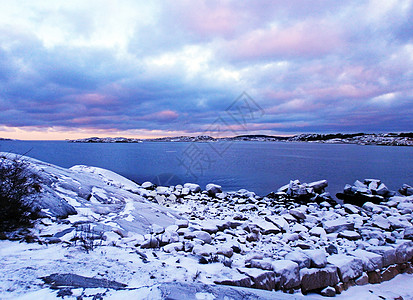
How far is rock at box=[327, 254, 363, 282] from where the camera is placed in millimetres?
5574

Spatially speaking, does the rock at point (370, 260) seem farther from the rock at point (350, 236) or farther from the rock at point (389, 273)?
the rock at point (350, 236)

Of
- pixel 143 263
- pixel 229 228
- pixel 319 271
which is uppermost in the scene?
pixel 143 263

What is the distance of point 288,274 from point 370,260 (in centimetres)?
286

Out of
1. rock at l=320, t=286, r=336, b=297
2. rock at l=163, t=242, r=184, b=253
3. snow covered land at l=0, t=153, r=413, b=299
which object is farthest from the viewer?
rock at l=163, t=242, r=184, b=253

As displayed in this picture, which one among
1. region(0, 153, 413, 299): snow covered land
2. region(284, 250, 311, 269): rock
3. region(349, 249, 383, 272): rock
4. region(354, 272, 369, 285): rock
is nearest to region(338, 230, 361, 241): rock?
region(0, 153, 413, 299): snow covered land

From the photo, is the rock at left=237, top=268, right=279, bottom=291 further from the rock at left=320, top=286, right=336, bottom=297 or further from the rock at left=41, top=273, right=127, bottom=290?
the rock at left=41, top=273, right=127, bottom=290

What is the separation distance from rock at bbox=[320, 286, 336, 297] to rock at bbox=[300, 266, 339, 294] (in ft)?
0.34

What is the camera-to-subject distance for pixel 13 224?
5.80 m

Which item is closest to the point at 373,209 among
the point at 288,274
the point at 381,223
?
the point at 381,223

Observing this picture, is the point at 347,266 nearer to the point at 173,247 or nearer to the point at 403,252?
the point at 403,252

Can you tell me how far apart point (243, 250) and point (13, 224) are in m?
6.28

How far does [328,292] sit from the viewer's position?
202 inches

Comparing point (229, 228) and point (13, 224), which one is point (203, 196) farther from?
point (13, 224)

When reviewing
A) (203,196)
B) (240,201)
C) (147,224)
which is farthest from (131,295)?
(203,196)
